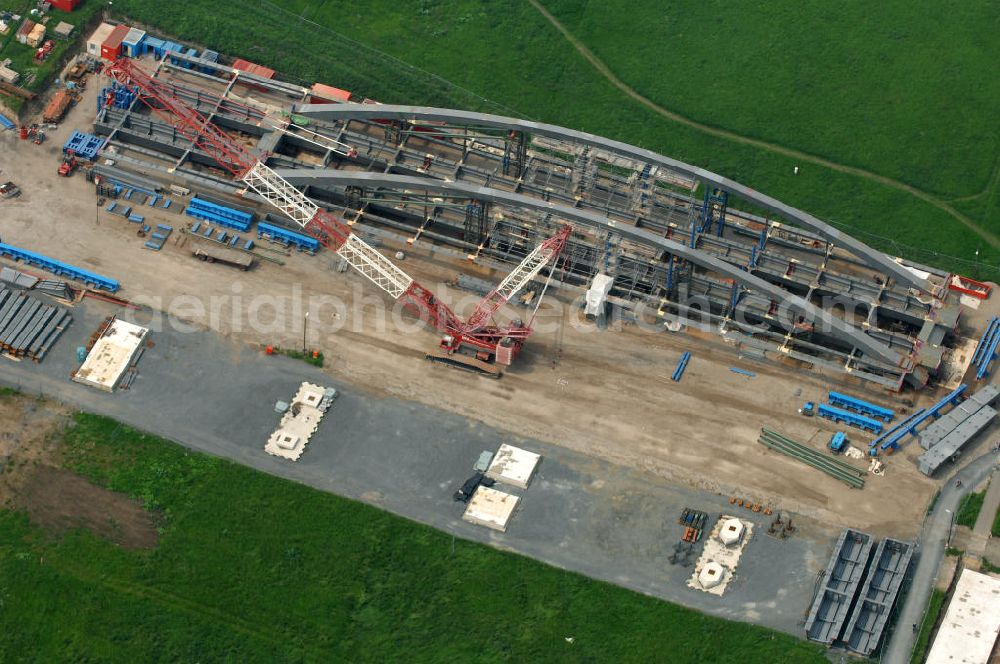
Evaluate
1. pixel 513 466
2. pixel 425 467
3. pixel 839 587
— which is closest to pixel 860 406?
pixel 839 587

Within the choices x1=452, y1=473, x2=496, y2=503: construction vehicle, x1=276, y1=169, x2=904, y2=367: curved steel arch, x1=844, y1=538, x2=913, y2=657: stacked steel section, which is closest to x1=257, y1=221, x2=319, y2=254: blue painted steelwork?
x1=276, y1=169, x2=904, y2=367: curved steel arch

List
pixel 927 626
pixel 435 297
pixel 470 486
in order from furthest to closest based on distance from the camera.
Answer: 1. pixel 435 297
2. pixel 470 486
3. pixel 927 626

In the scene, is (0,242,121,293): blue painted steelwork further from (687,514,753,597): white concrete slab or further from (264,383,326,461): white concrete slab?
(687,514,753,597): white concrete slab

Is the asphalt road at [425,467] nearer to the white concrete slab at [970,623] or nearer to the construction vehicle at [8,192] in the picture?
the white concrete slab at [970,623]

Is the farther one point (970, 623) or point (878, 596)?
point (878, 596)

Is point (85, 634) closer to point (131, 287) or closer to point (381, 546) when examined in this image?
point (381, 546)

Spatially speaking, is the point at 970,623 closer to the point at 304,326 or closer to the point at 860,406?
the point at 860,406
